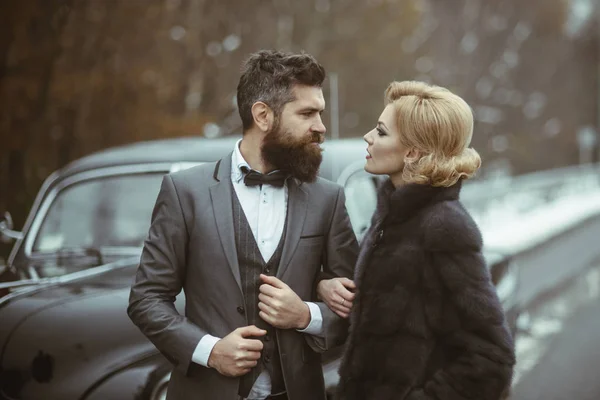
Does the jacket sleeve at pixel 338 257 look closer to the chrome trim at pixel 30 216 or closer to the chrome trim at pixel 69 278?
the chrome trim at pixel 69 278

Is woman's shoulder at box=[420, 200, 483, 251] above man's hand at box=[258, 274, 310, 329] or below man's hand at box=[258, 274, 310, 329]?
above

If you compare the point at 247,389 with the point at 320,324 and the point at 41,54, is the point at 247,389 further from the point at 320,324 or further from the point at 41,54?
the point at 41,54

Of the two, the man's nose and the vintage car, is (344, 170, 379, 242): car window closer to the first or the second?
the vintage car

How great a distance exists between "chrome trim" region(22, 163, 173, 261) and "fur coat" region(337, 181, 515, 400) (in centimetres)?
181

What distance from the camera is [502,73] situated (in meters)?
24.3

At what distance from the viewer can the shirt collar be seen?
2.30 m

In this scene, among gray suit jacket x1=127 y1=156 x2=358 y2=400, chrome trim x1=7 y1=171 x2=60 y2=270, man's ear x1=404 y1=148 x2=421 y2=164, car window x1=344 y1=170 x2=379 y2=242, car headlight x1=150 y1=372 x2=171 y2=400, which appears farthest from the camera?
car window x1=344 y1=170 x2=379 y2=242

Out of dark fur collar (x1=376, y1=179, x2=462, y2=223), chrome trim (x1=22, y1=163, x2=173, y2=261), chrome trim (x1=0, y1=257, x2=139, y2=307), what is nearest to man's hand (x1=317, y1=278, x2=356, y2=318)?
dark fur collar (x1=376, y1=179, x2=462, y2=223)

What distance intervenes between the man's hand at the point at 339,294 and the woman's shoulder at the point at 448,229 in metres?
0.30

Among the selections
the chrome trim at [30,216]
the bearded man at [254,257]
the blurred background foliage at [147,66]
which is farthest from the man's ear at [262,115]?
the chrome trim at [30,216]

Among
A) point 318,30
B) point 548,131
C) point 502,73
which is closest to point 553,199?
point 502,73

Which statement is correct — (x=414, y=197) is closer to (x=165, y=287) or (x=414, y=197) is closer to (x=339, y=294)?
(x=339, y=294)

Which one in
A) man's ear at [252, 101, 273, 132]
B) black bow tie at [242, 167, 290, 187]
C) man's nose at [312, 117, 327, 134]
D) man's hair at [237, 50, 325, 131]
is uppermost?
man's hair at [237, 50, 325, 131]

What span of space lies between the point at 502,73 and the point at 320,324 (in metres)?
23.4
